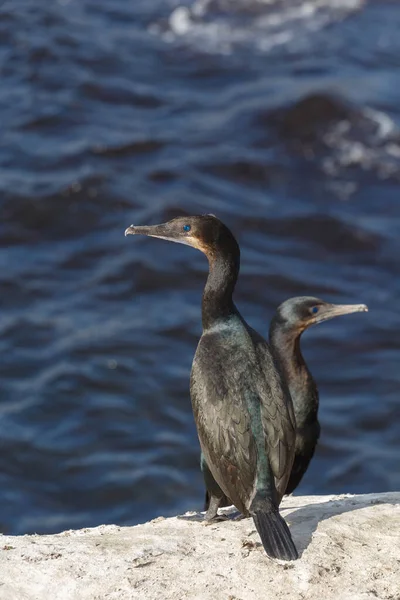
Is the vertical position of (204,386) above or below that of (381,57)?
below

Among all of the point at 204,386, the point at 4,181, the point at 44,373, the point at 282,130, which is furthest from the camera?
the point at 282,130

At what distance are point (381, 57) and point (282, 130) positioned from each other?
2846 mm

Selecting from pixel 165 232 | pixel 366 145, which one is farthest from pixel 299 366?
pixel 366 145

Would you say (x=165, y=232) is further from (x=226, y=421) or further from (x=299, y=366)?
(x=299, y=366)

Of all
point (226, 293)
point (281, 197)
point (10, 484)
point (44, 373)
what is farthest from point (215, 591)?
point (281, 197)

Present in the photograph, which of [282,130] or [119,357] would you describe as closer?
[119,357]

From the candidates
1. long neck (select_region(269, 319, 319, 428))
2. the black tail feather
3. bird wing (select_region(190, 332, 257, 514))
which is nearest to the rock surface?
the black tail feather

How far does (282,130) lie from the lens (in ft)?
52.8

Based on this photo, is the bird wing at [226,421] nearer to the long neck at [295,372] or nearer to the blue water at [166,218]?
the long neck at [295,372]

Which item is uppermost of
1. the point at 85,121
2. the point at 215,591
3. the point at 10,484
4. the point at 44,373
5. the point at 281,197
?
the point at 85,121

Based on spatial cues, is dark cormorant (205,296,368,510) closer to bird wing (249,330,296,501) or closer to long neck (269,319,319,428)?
long neck (269,319,319,428)

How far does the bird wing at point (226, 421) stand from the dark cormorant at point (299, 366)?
162 cm

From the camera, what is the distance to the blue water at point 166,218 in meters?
10.9

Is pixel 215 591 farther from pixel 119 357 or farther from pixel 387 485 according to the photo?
pixel 119 357
